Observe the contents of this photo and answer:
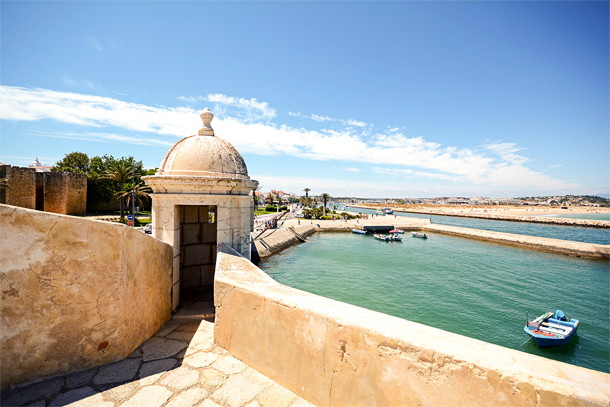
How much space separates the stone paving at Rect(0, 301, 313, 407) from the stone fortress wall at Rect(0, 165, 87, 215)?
34520mm

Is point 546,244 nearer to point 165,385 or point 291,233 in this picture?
point 291,233

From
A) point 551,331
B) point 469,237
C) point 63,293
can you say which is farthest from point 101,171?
point 469,237

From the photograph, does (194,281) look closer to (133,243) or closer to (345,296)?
(133,243)

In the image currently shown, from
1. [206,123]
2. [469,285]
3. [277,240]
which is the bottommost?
[469,285]

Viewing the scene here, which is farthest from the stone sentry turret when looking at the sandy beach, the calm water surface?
the sandy beach

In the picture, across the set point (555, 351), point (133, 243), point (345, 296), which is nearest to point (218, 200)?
point (133, 243)

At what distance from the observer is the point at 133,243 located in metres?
3.14

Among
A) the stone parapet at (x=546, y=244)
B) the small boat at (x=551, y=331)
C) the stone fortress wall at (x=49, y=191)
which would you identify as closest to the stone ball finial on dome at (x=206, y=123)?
the small boat at (x=551, y=331)

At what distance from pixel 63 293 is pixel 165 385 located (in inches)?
53.4

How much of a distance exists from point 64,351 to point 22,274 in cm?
90

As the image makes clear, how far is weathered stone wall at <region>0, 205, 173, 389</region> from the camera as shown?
2295 mm

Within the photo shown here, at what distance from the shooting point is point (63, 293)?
256cm

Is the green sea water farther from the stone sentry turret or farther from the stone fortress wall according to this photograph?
the stone fortress wall

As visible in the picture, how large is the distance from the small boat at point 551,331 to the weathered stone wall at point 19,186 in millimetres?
40319
